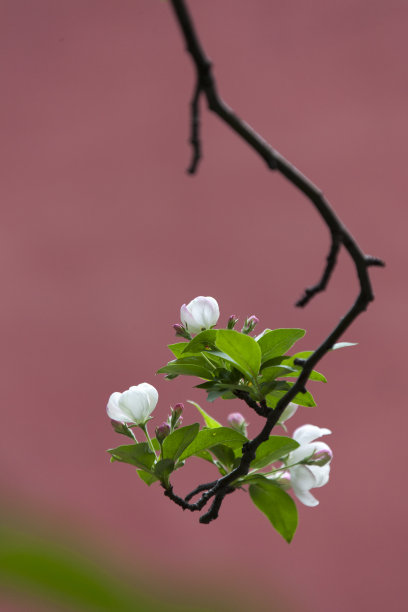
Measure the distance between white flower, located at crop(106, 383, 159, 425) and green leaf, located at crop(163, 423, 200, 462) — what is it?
0.03 meters

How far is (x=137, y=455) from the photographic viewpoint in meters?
0.49

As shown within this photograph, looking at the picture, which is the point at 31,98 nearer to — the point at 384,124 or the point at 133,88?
the point at 133,88

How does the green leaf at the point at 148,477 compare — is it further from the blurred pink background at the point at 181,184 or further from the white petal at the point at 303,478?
the blurred pink background at the point at 181,184

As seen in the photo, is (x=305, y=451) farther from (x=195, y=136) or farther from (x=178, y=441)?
(x=195, y=136)

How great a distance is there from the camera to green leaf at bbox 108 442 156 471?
1.57 feet

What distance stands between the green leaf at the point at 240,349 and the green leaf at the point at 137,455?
8cm

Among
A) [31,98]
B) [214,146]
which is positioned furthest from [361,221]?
[31,98]

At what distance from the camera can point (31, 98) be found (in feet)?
8.45

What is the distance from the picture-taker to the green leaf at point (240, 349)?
469 mm

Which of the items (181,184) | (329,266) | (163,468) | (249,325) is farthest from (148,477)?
(181,184)

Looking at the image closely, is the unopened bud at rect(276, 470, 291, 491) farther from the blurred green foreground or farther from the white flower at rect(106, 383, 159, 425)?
the blurred green foreground

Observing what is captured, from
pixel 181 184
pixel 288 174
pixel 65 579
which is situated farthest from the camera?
pixel 181 184

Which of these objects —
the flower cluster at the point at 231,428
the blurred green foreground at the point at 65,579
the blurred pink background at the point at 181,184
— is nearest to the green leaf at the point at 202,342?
the flower cluster at the point at 231,428

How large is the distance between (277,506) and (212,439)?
64mm
